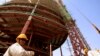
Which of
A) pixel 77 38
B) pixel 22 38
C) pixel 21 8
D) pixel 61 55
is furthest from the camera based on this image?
pixel 77 38

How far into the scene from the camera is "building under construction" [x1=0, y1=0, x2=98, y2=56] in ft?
73.4

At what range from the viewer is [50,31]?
959 inches

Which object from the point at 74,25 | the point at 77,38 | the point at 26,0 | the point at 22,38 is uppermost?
the point at 26,0

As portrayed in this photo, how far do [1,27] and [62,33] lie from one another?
7.05 metres

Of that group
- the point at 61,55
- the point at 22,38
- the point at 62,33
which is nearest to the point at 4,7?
the point at 62,33

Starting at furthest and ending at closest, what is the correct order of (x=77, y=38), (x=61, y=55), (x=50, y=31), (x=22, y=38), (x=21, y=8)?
1. (x=77, y=38)
2. (x=61, y=55)
3. (x=50, y=31)
4. (x=21, y=8)
5. (x=22, y=38)

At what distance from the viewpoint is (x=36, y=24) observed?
910 inches

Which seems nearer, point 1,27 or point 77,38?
point 1,27

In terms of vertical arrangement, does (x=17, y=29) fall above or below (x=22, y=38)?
above

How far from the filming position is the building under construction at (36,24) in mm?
22359

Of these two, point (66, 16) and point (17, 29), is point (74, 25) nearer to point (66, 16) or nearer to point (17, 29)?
point (66, 16)

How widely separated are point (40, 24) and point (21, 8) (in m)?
2.64

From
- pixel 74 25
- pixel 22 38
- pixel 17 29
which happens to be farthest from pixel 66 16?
pixel 22 38

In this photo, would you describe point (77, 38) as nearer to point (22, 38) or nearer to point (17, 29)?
point (17, 29)
